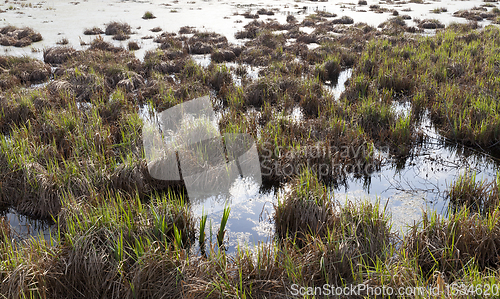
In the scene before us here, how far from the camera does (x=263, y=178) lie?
16.7 feet

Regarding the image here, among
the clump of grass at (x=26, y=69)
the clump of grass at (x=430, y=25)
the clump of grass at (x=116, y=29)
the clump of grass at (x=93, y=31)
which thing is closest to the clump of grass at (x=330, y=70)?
the clump of grass at (x=26, y=69)

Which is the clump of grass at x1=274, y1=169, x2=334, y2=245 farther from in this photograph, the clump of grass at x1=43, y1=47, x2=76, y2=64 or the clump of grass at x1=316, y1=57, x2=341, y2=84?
the clump of grass at x1=43, y1=47, x2=76, y2=64

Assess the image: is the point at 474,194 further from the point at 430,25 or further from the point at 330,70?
the point at 430,25

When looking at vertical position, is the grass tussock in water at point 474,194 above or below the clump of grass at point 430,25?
below

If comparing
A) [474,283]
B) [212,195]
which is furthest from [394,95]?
[474,283]

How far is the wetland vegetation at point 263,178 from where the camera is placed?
2.98 meters

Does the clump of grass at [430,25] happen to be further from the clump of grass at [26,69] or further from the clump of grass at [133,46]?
the clump of grass at [26,69]

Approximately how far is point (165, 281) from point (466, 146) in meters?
5.53

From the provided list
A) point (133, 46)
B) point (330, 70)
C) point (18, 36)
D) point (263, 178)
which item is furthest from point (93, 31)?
point (263, 178)

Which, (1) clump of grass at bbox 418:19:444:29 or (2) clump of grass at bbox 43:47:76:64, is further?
(1) clump of grass at bbox 418:19:444:29

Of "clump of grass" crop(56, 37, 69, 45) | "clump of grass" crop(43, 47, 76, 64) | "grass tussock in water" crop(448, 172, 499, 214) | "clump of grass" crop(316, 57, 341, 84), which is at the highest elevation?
"clump of grass" crop(56, 37, 69, 45)

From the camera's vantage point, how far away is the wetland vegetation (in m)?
2.98

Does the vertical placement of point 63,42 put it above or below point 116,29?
below

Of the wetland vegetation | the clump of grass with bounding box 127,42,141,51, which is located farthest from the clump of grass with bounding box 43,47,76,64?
the clump of grass with bounding box 127,42,141,51
